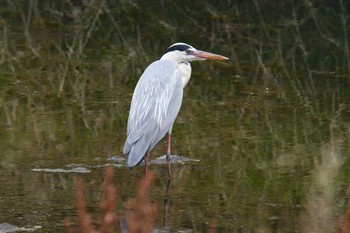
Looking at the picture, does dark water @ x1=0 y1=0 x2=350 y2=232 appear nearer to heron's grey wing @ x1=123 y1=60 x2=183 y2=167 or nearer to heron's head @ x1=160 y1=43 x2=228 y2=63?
heron's grey wing @ x1=123 y1=60 x2=183 y2=167

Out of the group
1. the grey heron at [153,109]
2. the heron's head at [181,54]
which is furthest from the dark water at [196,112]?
the heron's head at [181,54]

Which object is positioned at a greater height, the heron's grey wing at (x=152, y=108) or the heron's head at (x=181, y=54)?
the heron's head at (x=181, y=54)

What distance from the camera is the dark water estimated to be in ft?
20.2

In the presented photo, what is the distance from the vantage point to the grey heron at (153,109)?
6453mm

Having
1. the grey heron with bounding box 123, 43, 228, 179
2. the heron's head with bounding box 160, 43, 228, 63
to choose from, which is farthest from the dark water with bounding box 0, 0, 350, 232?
the heron's head with bounding box 160, 43, 228, 63

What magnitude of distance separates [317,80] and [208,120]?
82.1 inches

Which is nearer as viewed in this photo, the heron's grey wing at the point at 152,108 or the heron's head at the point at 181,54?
the heron's grey wing at the point at 152,108

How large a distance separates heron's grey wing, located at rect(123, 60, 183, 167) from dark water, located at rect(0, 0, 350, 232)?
31 cm

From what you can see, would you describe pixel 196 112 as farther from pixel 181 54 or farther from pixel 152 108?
pixel 152 108

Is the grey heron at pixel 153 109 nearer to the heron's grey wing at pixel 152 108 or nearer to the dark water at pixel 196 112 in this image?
the heron's grey wing at pixel 152 108

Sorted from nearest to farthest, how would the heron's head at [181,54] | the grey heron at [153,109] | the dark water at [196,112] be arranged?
the dark water at [196,112]
the grey heron at [153,109]
the heron's head at [181,54]

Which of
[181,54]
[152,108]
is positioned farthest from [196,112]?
[152,108]

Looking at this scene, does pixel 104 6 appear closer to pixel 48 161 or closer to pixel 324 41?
pixel 324 41

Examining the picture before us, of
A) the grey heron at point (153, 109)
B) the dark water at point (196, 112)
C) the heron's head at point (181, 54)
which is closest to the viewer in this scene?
the dark water at point (196, 112)
